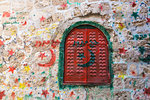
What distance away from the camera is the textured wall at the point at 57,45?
306 centimetres

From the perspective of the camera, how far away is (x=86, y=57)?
318 cm

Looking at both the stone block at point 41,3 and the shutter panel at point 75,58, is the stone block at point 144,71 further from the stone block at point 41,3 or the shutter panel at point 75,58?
the stone block at point 41,3

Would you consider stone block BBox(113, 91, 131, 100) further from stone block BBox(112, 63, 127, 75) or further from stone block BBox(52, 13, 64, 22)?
stone block BBox(52, 13, 64, 22)

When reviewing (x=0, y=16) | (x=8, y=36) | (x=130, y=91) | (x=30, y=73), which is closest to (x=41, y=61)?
(x=30, y=73)

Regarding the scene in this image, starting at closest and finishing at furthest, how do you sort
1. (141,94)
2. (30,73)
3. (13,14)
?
(141,94), (30,73), (13,14)

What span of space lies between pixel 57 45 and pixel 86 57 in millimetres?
632

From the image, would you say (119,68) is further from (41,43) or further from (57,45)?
(41,43)

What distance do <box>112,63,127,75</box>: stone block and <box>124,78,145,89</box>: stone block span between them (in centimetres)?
17

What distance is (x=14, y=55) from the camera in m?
3.32

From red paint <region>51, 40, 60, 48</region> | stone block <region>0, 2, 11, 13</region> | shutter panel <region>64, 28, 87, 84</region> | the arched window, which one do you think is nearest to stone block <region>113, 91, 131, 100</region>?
the arched window

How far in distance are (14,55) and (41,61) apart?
0.59 metres

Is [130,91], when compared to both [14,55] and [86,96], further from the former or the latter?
[14,55]

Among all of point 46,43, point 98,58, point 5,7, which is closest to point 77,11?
point 46,43

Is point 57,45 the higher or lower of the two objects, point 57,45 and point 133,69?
the higher
